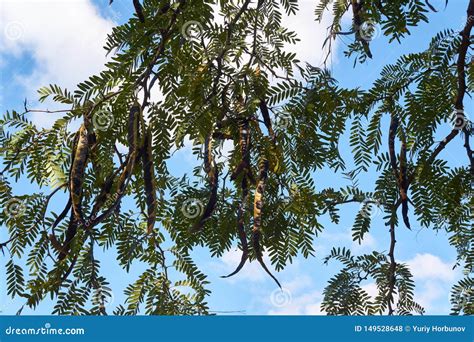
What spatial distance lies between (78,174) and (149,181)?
211 mm

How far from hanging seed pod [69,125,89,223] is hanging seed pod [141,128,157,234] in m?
0.17

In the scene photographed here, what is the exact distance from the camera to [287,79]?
2.64 metres

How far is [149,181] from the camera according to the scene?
198cm

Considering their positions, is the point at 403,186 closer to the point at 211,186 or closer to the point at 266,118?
the point at 266,118

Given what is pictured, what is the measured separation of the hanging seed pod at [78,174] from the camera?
1.97 meters

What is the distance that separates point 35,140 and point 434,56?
177cm

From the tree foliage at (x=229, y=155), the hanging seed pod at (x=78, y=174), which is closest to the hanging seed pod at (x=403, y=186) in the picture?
the tree foliage at (x=229, y=155)

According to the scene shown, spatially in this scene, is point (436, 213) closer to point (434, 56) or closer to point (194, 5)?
point (434, 56)

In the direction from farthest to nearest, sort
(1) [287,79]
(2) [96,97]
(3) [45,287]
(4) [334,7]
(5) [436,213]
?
(4) [334,7] < (5) [436,213] < (1) [287,79] < (3) [45,287] < (2) [96,97]

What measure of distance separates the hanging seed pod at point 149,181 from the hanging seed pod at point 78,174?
174mm

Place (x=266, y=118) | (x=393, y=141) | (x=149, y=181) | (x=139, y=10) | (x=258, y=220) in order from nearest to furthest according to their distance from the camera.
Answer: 1. (x=149, y=181)
2. (x=258, y=220)
3. (x=139, y=10)
4. (x=266, y=118)
5. (x=393, y=141)

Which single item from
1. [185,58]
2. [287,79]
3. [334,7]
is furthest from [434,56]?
[185,58]

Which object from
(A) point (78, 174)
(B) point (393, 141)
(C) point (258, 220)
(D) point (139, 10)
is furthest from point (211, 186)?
(B) point (393, 141)

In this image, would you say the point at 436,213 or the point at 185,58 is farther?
the point at 436,213
